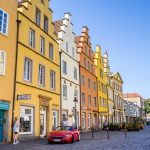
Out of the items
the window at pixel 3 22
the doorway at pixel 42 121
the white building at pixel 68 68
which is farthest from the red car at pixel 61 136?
the white building at pixel 68 68

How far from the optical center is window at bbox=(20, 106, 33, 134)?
2268 centimetres

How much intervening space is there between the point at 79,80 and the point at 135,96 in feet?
352

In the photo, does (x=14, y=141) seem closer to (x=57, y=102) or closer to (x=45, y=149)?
(x=45, y=149)

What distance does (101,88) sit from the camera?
52.4 m

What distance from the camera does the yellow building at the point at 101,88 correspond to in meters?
49.9

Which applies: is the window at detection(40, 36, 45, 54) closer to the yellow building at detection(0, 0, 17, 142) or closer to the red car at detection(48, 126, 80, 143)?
the yellow building at detection(0, 0, 17, 142)

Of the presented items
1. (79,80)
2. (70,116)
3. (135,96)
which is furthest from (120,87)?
(135,96)

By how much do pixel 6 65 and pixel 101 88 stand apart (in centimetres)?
3384

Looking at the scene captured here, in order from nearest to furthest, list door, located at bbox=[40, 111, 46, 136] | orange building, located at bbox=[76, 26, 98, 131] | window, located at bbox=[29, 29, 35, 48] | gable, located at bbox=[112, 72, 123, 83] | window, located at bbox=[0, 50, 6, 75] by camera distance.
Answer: window, located at bbox=[0, 50, 6, 75]
window, located at bbox=[29, 29, 35, 48]
door, located at bbox=[40, 111, 46, 136]
orange building, located at bbox=[76, 26, 98, 131]
gable, located at bbox=[112, 72, 123, 83]

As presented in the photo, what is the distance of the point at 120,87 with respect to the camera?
73.8 m

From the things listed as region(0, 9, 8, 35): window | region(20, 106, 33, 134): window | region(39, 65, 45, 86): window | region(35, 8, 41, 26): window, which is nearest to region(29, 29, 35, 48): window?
region(35, 8, 41, 26): window

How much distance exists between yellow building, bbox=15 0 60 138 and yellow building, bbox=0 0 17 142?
88cm

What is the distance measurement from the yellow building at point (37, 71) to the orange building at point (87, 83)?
1002 centimetres

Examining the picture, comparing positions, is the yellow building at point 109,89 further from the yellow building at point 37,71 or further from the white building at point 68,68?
the yellow building at point 37,71
